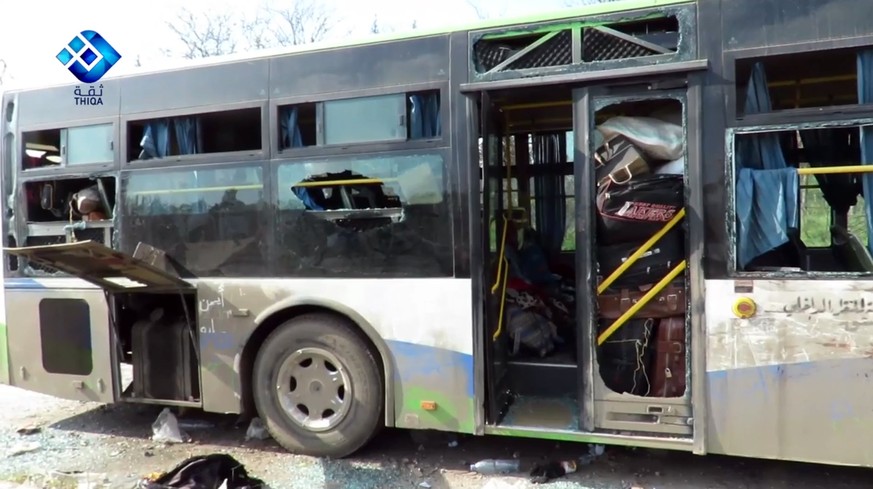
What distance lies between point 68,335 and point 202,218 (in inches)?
64.2

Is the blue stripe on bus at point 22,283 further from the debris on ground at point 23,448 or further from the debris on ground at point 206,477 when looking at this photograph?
the debris on ground at point 206,477

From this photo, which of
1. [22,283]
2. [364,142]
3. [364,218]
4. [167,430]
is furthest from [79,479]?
[364,142]

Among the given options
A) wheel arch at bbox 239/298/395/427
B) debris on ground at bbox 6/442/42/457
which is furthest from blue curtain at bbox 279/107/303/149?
debris on ground at bbox 6/442/42/457

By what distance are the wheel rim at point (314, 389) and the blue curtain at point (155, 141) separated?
1.89 m

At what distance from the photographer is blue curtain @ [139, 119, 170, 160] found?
16.3 feet

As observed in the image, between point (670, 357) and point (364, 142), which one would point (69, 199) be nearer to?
point (364, 142)

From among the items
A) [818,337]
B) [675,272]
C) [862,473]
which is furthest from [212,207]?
[862,473]

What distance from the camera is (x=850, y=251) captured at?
13.5ft

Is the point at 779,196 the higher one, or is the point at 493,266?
the point at 779,196

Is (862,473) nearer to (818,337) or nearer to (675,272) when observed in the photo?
(818,337)

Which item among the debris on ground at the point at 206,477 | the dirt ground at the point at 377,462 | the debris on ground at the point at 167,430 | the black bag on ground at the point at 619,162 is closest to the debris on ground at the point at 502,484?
the dirt ground at the point at 377,462

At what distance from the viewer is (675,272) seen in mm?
3934

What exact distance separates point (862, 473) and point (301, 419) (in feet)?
12.4

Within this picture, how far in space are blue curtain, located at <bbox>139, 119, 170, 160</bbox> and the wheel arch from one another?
1.52m
